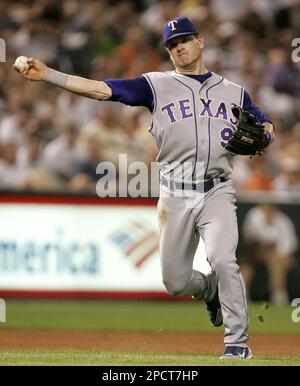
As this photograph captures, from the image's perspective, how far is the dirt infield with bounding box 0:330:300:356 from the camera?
811cm

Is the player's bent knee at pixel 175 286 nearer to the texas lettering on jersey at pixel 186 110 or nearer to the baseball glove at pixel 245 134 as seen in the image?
the baseball glove at pixel 245 134

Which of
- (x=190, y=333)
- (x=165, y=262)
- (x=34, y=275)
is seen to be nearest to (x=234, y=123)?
(x=165, y=262)

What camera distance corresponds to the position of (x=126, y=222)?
1316 cm

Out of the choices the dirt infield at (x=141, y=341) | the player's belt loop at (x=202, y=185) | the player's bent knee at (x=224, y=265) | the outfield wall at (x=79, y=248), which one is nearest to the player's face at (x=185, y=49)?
the player's belt loop at (x=202, y=185)

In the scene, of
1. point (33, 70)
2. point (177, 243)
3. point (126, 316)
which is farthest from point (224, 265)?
point (126, 316)

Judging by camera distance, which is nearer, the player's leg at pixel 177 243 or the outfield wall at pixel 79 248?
the player's leg at pixel 177 243

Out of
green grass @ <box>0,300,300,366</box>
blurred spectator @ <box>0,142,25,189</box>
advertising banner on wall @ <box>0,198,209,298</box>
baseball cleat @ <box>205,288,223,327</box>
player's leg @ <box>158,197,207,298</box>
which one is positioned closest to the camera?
green grass @ <box>0,300,300,366</box>

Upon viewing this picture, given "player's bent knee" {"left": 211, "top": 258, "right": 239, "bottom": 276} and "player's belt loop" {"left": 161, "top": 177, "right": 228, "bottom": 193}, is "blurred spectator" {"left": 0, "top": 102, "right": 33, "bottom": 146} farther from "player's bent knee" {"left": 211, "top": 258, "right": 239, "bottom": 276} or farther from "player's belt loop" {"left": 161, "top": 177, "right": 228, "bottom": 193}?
"player's bent knee" {"left": 211, "top": 258, "right": 239, "bottom": 276}

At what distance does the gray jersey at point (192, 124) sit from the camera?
7016mm

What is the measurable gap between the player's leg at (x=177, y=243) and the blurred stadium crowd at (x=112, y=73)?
607 centimetres

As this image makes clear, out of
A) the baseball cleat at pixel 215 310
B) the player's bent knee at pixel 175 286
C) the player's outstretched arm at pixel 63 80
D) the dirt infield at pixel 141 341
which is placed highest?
the player's outstretched arm at pixel 63 80

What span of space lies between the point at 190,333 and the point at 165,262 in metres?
2.88

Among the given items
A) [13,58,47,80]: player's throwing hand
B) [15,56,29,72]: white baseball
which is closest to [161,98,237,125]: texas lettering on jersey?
[13,58,47,80]: player's throwing hand

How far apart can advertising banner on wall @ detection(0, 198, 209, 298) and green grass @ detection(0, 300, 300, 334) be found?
0.24 meters
